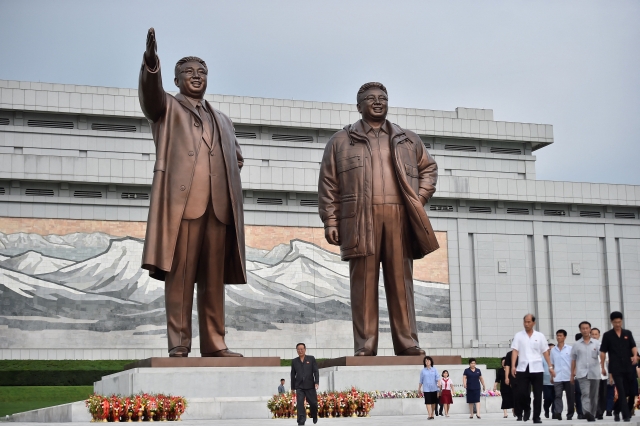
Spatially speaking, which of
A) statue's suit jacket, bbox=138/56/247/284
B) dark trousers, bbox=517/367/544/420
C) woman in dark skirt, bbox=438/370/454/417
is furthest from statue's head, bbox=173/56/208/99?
dark trousers, bbox=517/367/544/420

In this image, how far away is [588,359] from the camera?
36.2 feet

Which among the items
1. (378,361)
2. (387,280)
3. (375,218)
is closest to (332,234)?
(375,218)

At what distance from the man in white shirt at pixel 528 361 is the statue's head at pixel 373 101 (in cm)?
433

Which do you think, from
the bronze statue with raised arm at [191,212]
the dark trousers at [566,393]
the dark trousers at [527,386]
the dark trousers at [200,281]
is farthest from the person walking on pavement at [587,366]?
the dark trousers at [200,281]

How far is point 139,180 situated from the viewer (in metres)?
30.3

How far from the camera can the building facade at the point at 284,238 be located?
29.4 m

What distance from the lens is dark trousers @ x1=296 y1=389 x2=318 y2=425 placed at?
9.94 meters

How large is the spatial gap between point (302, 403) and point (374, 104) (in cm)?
478

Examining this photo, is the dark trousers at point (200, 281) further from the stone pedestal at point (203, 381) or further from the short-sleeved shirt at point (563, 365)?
the short-sleeved shirt at point (563, 365)

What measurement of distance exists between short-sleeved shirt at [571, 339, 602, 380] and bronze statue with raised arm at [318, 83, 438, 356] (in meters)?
2.54

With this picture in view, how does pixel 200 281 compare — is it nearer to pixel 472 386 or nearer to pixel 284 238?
pixel 472 386

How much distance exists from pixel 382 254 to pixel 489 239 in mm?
21200

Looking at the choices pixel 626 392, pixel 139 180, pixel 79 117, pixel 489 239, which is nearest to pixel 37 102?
pixel 79 117

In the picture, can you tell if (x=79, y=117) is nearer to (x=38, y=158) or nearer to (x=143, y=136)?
(x=143, y=136)
